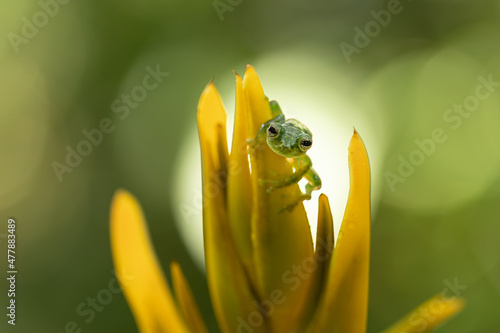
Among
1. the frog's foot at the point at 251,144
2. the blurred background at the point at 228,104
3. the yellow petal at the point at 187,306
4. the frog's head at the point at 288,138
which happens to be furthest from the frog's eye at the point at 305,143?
the blurred background at the point at 228,104

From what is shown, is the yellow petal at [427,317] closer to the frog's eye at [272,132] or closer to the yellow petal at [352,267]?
the yellow petal at [352,267]

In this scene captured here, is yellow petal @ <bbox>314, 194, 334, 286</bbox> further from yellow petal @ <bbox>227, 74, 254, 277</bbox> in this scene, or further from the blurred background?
the blurred background

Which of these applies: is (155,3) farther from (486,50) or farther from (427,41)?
(486,50)

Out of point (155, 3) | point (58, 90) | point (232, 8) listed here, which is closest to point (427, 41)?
point (232, 8)

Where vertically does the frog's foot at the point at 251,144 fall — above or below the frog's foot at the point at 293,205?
above

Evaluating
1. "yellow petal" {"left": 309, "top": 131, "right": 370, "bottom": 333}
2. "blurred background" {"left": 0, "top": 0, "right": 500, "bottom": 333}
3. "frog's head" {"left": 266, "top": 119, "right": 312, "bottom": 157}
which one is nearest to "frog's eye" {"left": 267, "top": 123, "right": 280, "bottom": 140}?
"frog's head" {"left": 266, "top": 119, "right": 312, "bottom": 157}

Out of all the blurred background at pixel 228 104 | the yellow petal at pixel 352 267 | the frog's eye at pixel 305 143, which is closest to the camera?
the yellow petal at pixel 352 267

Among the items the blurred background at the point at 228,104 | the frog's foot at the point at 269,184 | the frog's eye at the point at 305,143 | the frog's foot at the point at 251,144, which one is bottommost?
the frog's foot at the point at 269,184

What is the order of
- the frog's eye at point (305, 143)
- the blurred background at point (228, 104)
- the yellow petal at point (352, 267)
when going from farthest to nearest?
the blurred background at point (228, 104), the frog's eye at point (305, 143), the yellow petal at point (352, 267)
